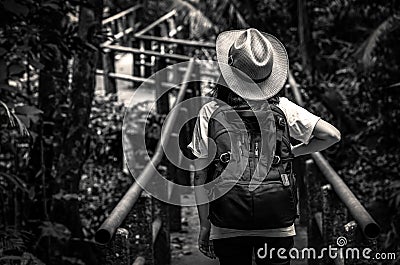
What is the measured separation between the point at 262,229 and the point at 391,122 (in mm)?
4534

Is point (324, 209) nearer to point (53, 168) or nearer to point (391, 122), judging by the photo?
point (53, 168)

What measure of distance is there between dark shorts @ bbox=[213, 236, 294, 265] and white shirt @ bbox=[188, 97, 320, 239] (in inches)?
1.2

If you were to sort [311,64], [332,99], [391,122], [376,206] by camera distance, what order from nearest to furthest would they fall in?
[376,206]
[391,122]
[332,99]
[311,64]

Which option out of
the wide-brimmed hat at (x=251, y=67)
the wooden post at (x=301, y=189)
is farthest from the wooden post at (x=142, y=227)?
the wooden post at (x=301, y=189)

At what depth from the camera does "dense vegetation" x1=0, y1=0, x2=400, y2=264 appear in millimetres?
4676

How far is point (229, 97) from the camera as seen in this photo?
288 centimetres

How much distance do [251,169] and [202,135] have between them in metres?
0.22

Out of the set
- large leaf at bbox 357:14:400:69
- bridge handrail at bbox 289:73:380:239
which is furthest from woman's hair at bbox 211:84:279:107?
large leaf at bbox 357:14:400:69

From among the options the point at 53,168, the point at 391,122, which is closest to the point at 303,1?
the point at 391,122

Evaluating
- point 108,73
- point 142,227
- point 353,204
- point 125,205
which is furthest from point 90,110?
point 108,73

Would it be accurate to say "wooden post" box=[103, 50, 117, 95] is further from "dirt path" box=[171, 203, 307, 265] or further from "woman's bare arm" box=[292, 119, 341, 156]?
"woman's bare arm" box=[292, 119, 341, 156]

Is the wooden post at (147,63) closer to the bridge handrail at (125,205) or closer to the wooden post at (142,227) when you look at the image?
the bridge handrail at (125,205)

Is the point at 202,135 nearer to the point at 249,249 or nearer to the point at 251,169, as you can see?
the point at 251,169

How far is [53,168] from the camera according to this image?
567 cm
